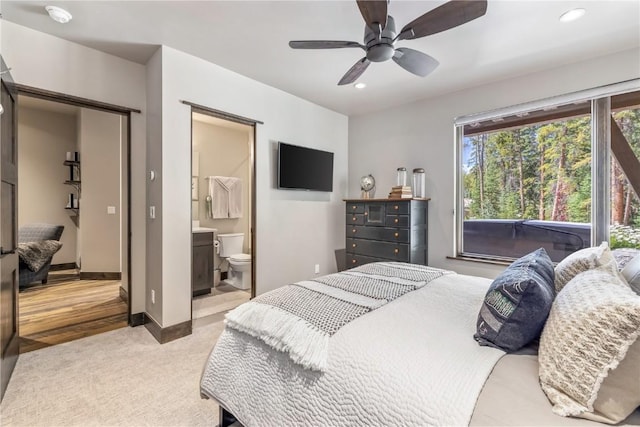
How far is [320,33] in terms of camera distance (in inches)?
92.0

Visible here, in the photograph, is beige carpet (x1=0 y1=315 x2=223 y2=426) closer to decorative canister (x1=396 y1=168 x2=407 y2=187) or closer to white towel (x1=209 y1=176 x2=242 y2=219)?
white towel (x1=209 y1=176 x2=242 y2=219)

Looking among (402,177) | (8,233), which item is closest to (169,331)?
(8,233)

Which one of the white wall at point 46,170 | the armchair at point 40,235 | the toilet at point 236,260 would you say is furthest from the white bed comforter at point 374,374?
the white wall at point 46,170

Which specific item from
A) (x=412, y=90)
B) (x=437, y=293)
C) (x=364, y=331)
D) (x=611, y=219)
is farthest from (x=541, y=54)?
(x=364, y=331)

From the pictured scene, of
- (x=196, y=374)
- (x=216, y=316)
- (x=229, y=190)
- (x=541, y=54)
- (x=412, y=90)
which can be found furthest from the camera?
(x=229, y=190)

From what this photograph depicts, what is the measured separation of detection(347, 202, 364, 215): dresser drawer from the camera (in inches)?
153

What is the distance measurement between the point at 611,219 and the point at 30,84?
513 cm

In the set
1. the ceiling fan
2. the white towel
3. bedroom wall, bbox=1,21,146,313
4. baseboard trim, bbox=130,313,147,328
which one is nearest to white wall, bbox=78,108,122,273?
the white towel

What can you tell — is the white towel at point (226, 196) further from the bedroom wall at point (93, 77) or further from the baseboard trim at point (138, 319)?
the baseboard trim at point (138, 319)

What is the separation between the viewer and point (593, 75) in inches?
106

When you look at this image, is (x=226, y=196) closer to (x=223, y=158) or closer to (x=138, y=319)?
(x=223, y=158)

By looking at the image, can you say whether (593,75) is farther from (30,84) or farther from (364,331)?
(30,84)

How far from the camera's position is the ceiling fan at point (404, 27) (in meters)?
1.56

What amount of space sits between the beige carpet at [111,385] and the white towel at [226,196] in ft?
7.68
